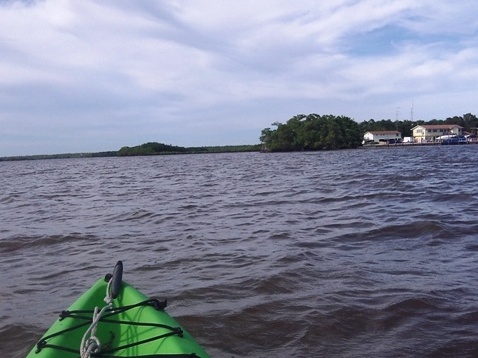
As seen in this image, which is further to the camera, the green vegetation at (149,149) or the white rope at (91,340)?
the green vegetation at (149,149)

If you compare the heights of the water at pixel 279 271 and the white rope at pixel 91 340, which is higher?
the white rope at pixel 91 340

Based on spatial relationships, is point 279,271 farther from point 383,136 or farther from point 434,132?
point 434,132

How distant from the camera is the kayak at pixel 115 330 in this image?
2.98m

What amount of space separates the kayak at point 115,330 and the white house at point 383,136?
118 metres

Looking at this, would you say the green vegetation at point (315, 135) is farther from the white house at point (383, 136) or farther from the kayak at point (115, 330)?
the kayak at point (115, 330)

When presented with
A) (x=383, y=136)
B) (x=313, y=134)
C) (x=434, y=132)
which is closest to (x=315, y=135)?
(x=313, y=134)

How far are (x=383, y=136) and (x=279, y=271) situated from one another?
384 feet

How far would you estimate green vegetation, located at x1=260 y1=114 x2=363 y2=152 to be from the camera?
330ft

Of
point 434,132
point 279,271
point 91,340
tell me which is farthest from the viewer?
point 434,132

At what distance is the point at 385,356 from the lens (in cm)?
387

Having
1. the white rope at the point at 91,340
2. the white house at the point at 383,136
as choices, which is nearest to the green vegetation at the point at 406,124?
the white house at the point at 383,136

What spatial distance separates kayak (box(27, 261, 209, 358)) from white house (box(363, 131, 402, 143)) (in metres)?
118

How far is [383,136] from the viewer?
385ft

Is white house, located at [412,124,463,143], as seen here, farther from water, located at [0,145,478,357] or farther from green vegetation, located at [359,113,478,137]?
water, located at [0,145,478,357]
